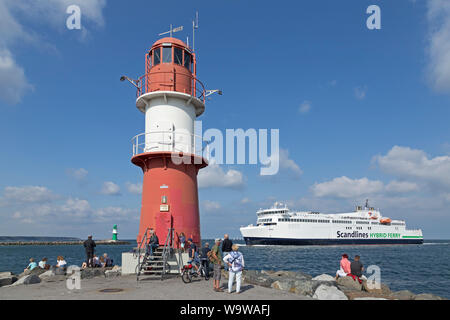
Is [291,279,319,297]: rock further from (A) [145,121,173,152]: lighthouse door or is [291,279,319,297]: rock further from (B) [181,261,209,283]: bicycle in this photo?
(A) [145,121,173,152]: lighthouse door

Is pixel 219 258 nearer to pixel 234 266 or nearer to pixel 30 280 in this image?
pixel 234 266

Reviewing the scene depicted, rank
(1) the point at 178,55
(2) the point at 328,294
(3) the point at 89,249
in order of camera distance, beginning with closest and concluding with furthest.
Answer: (2) the point at 328,294 < (3) the point at 89,249 < (1) the point at 178,55

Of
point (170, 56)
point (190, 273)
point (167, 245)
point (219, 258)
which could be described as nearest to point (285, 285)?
point (219, 258)

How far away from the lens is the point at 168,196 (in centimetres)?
1408

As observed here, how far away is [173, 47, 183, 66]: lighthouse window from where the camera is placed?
1511cm

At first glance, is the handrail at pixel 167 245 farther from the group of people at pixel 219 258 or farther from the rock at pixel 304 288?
the rock at pixel 304 288

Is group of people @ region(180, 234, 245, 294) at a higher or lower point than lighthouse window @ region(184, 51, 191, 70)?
lower

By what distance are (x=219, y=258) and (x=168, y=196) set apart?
4436mm

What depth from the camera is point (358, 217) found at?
93.2 m

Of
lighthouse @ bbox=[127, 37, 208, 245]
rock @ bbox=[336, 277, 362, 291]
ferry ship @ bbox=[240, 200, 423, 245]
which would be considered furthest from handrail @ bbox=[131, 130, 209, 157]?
ferry ship @ bbox=[240, 200, 423, 245]

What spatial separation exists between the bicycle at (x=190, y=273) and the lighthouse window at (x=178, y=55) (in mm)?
8845
